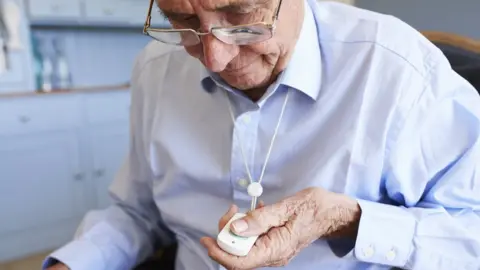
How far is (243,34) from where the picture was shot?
644mm

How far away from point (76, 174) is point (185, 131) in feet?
5.89

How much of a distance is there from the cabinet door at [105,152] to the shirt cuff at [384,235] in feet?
6.55

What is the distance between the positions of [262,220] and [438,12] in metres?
1.44

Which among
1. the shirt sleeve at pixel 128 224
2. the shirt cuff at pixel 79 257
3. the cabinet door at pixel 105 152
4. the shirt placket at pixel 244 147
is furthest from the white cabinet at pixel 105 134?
the shirt placket at pixel 244 147

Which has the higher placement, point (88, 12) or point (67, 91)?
point (88, 12)

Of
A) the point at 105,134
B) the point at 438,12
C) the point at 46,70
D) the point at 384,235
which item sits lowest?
the point at 105,134

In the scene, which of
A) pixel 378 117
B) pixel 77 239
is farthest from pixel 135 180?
pixel 378 117

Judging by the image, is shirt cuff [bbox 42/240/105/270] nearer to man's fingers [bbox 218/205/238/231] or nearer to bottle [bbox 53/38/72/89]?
man's fingers [bbox 218/205/238/231]

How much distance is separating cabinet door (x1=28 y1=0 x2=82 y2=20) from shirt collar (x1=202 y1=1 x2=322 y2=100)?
6.26 feet

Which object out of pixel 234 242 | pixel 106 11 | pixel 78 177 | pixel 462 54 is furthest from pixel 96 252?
pixel 106 11

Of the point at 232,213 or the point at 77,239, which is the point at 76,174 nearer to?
the point at 77,239

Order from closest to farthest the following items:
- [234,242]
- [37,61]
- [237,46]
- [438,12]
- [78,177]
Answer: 1. [234,242]
2. [237,46]
3. [438,12]
4. [78,177]
5. [37,61]

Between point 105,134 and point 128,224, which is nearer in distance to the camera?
point 128,224

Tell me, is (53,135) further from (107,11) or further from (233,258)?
(233,258)
